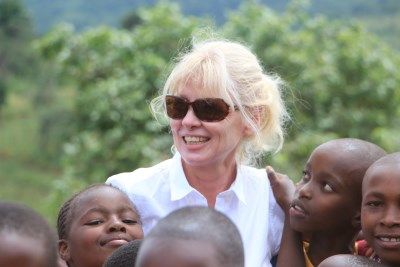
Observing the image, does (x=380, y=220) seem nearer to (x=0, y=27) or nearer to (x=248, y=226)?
(x=248, y=226)

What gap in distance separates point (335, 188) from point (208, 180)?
24.7 inches

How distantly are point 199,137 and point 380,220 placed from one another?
3.16ft

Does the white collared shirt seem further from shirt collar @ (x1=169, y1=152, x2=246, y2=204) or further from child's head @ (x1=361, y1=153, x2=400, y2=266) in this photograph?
child's head @ (x1=361, y1=153, x2=400, y2=266)

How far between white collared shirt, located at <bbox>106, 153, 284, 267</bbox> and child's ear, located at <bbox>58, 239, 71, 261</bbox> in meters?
0.35

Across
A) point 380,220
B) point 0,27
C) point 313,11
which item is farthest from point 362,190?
point 313,11

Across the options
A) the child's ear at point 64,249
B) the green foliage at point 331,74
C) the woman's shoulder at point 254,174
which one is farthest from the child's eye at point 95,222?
the green foliage at point 331,74

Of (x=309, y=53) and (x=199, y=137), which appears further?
(x=309, y=53)

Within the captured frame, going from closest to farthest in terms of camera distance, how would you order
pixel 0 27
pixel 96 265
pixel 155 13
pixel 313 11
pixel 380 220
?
pixel 380 220 < pixel 96 265 < pixel 155 13 < pixel 0 27 < pixel 313 11

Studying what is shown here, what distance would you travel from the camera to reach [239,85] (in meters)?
3.99

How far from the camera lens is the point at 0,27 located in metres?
21.5

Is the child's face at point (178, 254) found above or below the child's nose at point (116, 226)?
above

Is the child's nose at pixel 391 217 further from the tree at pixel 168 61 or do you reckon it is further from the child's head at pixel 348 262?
the tree at pixel 168 61

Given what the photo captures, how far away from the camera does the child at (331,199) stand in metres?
3.54

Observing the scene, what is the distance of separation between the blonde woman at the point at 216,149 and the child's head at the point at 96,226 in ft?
0.88
